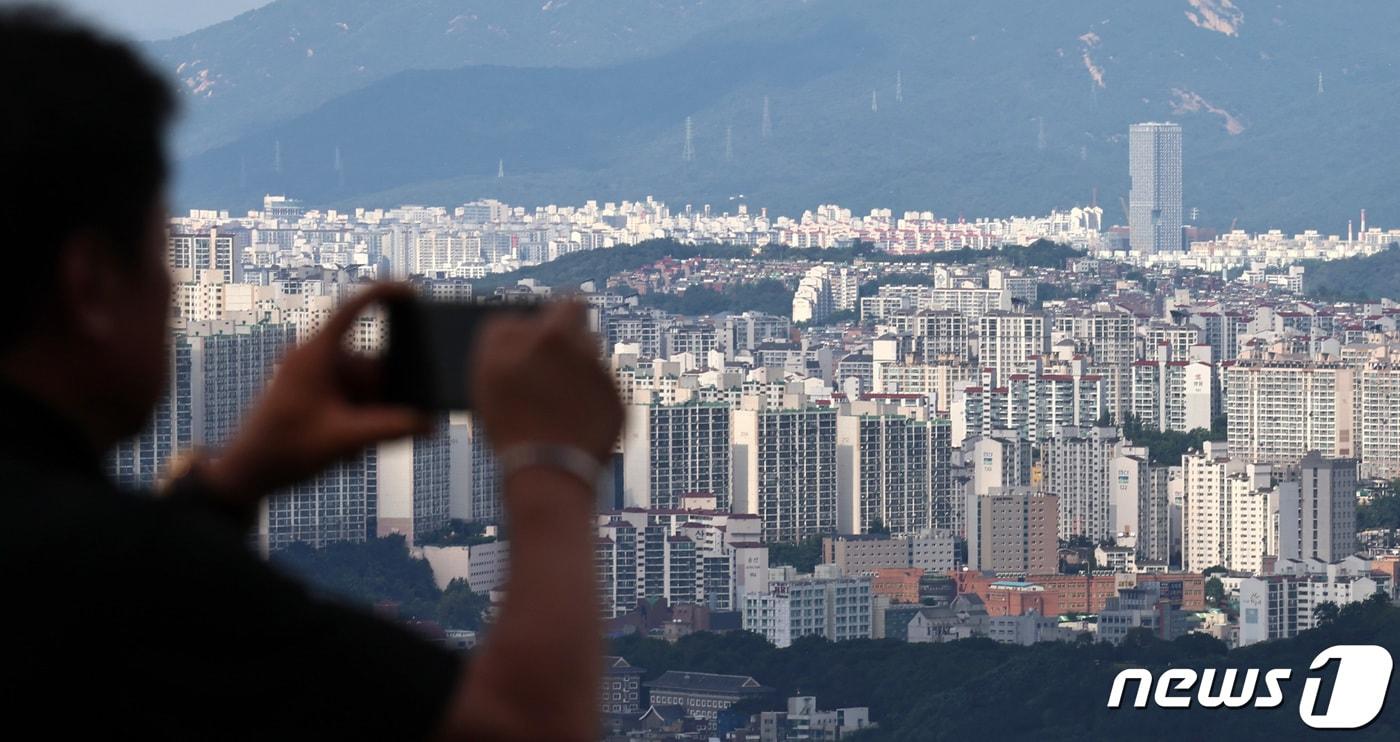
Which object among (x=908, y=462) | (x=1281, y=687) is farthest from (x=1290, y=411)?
(x=1281, y=687)

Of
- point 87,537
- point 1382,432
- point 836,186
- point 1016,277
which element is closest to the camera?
point 87,537

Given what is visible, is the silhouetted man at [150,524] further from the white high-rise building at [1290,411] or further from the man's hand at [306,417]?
the white high-rise building at [1290,411]

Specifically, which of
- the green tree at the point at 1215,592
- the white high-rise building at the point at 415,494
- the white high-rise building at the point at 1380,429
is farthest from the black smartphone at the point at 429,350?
the white high-rise building at the point at 1380,429

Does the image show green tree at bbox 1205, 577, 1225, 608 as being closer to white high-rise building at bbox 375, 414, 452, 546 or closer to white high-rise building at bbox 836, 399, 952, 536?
white high-rise building at bbox 836, 399, 952, 536

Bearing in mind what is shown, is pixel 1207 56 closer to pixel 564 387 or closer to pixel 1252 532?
pixel 1252 532

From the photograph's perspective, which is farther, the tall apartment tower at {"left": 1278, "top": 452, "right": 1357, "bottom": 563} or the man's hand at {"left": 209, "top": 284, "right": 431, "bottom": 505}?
the tall apartment tower at {"left": 1278, "top": 452, "right": 1357, "bottom": 563}

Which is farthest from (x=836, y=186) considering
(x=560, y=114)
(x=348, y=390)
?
(x=348, y=390)

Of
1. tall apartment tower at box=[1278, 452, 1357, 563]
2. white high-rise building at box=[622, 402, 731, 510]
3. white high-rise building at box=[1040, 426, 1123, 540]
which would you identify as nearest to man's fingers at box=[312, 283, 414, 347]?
tall apartment tower at box=[1278, 452, 1357, 563]

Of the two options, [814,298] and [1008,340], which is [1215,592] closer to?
[1008,340]
